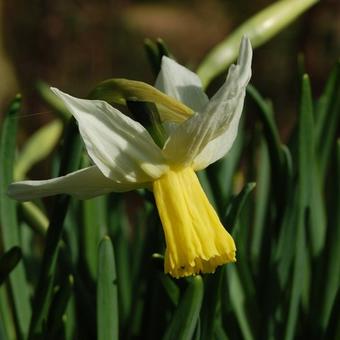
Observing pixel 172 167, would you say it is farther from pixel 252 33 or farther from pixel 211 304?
pixel 252 33

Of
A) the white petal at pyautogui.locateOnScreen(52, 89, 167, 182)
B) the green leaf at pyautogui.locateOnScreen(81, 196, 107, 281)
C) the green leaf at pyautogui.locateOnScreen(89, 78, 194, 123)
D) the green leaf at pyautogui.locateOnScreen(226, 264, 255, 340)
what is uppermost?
the green leaf at pyautogui.locateOnScreen(89, 78, 194, 123)

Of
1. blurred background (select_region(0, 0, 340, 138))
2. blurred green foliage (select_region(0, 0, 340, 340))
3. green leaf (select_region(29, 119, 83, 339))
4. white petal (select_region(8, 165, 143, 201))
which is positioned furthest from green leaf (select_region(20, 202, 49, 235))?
blurred background (select_region(0, 0, 340, 138))

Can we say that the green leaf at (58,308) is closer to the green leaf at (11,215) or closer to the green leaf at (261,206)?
the green leaf at (11,215)

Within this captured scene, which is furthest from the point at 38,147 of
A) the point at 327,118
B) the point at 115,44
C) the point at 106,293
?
the point at 115,44

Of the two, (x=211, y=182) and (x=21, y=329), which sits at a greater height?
(x=211, y=182)

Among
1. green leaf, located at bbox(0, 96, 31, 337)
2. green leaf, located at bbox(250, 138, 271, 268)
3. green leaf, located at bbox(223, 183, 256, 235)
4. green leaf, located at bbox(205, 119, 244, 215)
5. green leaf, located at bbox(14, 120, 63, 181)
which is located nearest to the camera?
green leaf, located at bbox(223, 183, 256, 235)

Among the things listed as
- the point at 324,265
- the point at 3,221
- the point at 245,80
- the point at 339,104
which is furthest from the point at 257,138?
the point at 245,80

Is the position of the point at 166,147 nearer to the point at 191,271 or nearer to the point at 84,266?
the point at 191,271

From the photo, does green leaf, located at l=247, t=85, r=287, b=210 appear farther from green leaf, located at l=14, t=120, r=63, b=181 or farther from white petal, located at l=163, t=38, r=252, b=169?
green leaf, located at l=14, t=120, r=63, b=181
